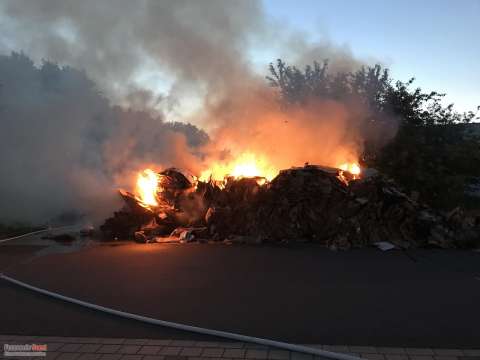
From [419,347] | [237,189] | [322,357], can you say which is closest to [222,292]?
[322,357]

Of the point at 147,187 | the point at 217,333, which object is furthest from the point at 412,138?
the point at 217,333

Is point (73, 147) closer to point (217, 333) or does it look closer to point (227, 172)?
point (227, 172)

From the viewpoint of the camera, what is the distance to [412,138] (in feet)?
40.0

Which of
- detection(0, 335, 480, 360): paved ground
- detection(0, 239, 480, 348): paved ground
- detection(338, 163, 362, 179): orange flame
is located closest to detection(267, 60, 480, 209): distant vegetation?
detection(338, 163, 362, 179): orange flame

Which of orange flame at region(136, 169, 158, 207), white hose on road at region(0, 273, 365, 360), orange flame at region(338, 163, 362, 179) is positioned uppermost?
orange flame at region(338, 163, 362, 179)

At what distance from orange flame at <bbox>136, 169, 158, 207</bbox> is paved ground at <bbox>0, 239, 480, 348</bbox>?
363 cm

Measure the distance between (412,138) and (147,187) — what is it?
7.41 m

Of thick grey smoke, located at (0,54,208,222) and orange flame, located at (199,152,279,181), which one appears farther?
thick grey smoke, located at (0,54,208,222)

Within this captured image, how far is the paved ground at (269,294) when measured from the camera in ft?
13.9

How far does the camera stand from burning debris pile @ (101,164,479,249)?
345 inches

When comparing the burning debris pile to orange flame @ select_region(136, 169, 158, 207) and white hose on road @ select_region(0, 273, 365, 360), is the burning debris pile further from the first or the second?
white hose on road @ select_region(0, 273, 365, 360)

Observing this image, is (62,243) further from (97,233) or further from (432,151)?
(432,151)

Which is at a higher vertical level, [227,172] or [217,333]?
[227,172]

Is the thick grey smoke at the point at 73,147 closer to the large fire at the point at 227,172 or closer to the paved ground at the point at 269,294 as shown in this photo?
the large fire at the point at 227,172
